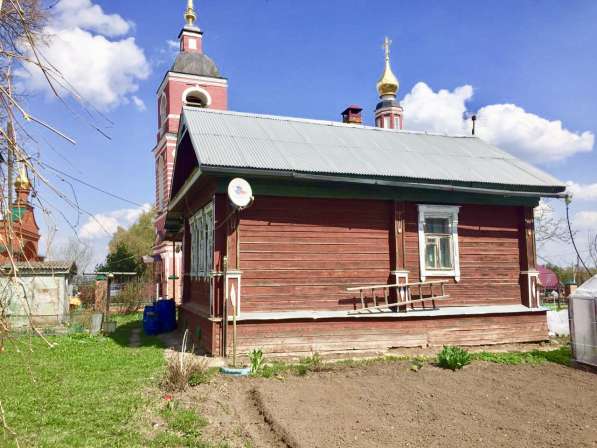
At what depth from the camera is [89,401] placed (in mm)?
6859

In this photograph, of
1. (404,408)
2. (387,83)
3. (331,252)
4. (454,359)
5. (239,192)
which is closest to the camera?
(404,408)

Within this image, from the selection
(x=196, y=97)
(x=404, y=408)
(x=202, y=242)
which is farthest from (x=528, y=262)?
(x=196, y=97)

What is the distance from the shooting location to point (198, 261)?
12.9 m

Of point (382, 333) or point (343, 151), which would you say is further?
point (343, 151)

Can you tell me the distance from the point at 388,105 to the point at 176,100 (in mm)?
11766

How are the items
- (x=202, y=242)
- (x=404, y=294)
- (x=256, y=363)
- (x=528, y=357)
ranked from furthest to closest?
(x=202, y=242)
(x=404, y=294)
(x=528, y=357)
(x=256, y=363)

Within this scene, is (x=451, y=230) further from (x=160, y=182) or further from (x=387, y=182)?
(x=160, y=182)

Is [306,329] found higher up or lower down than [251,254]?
lower down

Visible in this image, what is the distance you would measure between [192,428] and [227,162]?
5360 mm

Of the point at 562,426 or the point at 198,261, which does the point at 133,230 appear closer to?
the point at 198,261

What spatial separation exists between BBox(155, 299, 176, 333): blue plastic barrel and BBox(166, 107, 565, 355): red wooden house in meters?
2.12

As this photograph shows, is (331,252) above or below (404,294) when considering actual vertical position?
above

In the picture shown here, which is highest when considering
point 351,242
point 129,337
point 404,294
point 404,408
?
point 351,242

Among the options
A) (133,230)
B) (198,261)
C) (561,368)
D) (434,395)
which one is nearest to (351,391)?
(434,395)
